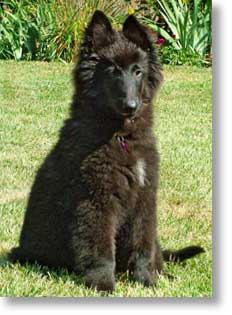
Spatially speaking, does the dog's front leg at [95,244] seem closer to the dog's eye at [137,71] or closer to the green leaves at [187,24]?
the dog's eye at [137,71]

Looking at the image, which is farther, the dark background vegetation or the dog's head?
the dark background vegetation

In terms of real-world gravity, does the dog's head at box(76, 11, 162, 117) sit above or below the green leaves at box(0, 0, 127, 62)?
below

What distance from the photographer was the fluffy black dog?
10.9 ft

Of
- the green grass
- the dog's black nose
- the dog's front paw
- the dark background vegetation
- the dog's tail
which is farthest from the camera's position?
the dark background vegetation

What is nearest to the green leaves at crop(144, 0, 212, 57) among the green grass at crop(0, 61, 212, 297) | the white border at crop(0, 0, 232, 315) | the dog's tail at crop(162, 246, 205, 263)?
the green grass at crop(0, 61, 212, 297)

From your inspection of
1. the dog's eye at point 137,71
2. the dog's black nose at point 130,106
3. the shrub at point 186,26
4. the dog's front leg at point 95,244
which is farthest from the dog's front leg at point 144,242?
the shrub at point 186,26

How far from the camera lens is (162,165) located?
4242 mm

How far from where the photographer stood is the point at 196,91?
168 inches

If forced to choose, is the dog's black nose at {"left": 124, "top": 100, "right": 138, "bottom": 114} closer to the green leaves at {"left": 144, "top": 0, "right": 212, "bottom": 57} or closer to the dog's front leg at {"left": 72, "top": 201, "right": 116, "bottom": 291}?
the dog's front leg at {"left": 72, "top": 201, "right": 116, "bottom": 291}

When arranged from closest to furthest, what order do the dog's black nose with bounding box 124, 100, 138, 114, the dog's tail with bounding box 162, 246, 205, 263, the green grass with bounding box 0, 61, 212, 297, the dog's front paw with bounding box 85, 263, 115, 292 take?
the dog's black nose with bounding box 124, 100, 138, 114 < the dog's front paw with bounding box 85, 263, 115, 292 < the green grass with bounding box 0, 61, 212, 297 < the dog's tail with bounding box 162, 246, 205, 263

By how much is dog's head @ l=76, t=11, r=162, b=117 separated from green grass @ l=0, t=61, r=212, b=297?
49 centimetres

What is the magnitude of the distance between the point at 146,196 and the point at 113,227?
19 centimetres
